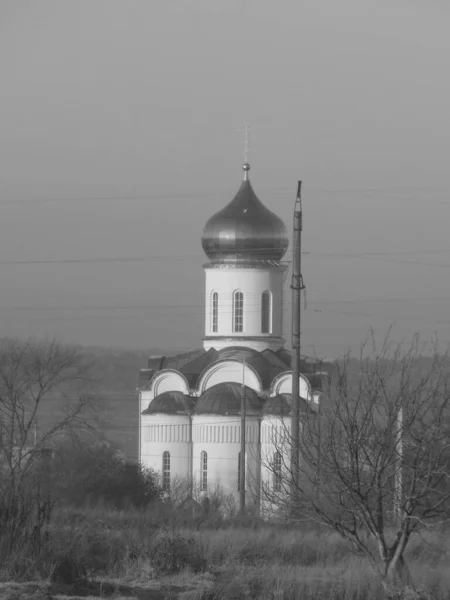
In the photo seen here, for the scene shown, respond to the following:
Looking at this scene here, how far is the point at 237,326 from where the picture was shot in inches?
1759

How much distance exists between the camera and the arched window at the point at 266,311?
44312 millimetres

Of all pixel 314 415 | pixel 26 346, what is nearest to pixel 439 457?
pixel 314 415

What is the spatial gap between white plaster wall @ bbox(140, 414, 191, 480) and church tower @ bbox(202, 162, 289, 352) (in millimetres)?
3183

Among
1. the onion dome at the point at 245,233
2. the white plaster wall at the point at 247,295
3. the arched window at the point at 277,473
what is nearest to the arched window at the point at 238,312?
the white plaster wall at the point at 247,295

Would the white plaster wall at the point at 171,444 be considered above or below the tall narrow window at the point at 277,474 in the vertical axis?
above

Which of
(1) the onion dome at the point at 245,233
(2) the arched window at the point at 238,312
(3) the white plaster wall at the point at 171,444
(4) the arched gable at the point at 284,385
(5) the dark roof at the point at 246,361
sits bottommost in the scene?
(3) the white plaster wall at the point at 171,444

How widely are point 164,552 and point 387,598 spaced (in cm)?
308

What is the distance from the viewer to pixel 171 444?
4325 cm

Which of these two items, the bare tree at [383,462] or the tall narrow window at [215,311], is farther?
the tall narrow window at [215,311]

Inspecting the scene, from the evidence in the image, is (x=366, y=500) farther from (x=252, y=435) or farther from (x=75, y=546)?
(x=252, y=435)

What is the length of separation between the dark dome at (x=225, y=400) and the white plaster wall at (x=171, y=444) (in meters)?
0.83

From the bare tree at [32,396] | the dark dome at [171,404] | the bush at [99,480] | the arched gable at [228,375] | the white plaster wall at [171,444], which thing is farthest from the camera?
the arched gable at [228,375]

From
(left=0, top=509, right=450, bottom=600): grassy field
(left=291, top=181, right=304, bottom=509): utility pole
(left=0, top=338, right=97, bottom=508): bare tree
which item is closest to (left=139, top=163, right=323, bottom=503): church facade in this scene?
(left=0, top=338, right=97, bottom=508): bare tree

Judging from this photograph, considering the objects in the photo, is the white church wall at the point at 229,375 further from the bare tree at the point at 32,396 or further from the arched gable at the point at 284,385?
the bare tree at the point at 32,396
